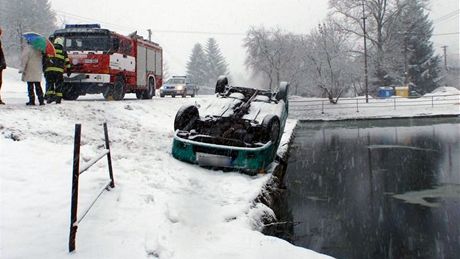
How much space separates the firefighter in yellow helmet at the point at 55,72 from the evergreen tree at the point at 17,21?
153ft

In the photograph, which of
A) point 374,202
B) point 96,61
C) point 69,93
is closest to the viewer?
point 374,202

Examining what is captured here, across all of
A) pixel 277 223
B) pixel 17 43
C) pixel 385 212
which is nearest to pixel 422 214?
pixel 385 212

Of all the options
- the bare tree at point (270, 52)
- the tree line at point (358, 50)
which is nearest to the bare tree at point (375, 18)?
the tree line at point (358, 50)

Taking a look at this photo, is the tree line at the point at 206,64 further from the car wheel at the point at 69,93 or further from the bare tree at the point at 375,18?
the car wheel at the point at 69,93

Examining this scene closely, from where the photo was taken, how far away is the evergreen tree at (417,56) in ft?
182

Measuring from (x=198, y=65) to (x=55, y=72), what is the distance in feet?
248

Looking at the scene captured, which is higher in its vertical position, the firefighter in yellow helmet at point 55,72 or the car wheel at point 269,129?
the firefighter in yellow helmet at point 55,72

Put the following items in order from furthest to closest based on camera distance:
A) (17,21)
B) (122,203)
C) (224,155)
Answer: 1. (17,21)
2. (224,155)
3. (122,203)

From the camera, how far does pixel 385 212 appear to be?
7.41m

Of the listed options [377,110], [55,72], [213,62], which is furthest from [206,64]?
[55,72]

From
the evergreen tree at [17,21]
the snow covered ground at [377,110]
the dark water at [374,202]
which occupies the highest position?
the evergreen tree at [17,21]

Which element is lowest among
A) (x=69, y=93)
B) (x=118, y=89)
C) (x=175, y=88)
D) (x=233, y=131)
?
(x=233, y=131)

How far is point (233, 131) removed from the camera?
8578 millimetres

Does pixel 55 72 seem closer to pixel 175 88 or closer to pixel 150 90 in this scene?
pixel 150 90
